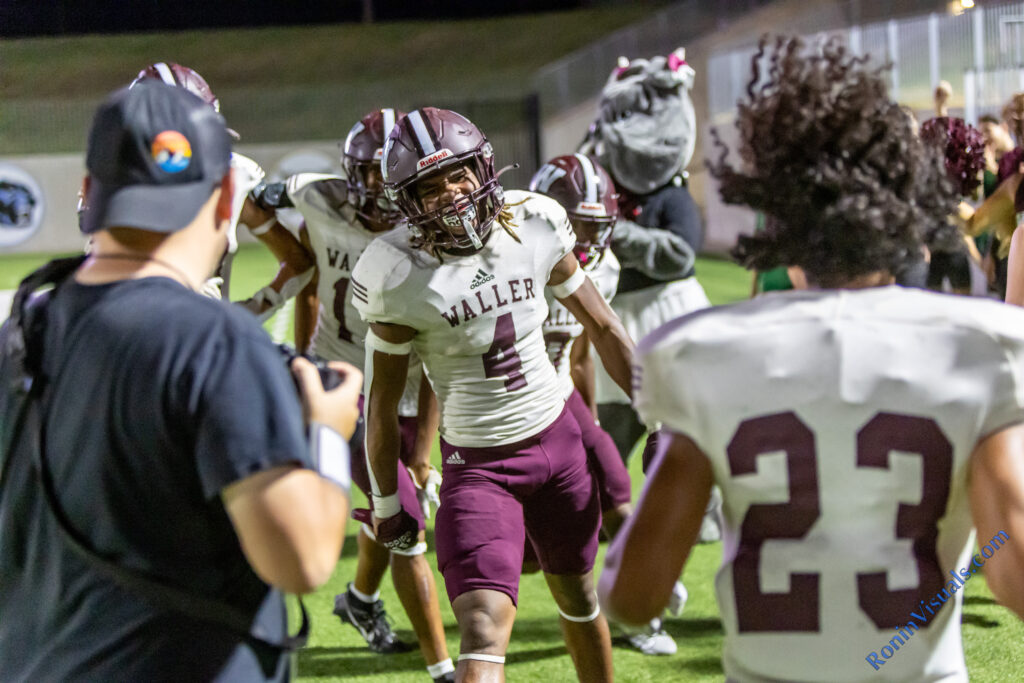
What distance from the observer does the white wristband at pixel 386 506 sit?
3541 millimetres

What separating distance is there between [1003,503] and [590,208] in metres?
3.06

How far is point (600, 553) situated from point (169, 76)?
3081 millimetres

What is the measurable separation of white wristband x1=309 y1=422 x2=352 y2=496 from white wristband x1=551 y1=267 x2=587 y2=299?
186 centimetres

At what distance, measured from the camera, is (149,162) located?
1787mm

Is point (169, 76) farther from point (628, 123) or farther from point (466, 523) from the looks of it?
point (628, 123)

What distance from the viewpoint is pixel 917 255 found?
6.65 ft

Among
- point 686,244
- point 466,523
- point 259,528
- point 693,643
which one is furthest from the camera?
point 686,244

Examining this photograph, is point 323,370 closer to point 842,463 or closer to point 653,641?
point 842,463

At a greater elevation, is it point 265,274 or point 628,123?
point 628,123

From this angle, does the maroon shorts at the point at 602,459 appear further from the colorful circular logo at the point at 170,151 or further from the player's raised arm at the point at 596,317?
the colorful circular logo at the point at 170,151

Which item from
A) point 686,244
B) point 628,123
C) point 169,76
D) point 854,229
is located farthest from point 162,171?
point 628,123

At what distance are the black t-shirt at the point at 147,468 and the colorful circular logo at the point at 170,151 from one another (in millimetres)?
185

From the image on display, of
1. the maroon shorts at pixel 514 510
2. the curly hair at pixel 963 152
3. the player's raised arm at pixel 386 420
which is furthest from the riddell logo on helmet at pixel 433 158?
the curly hair at pixel 963 152

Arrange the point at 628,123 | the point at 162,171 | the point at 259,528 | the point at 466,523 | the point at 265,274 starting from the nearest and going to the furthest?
the point at 259,528
the point at 162,171
the point at 466,523
the point at 628,123
the point at 265,274
